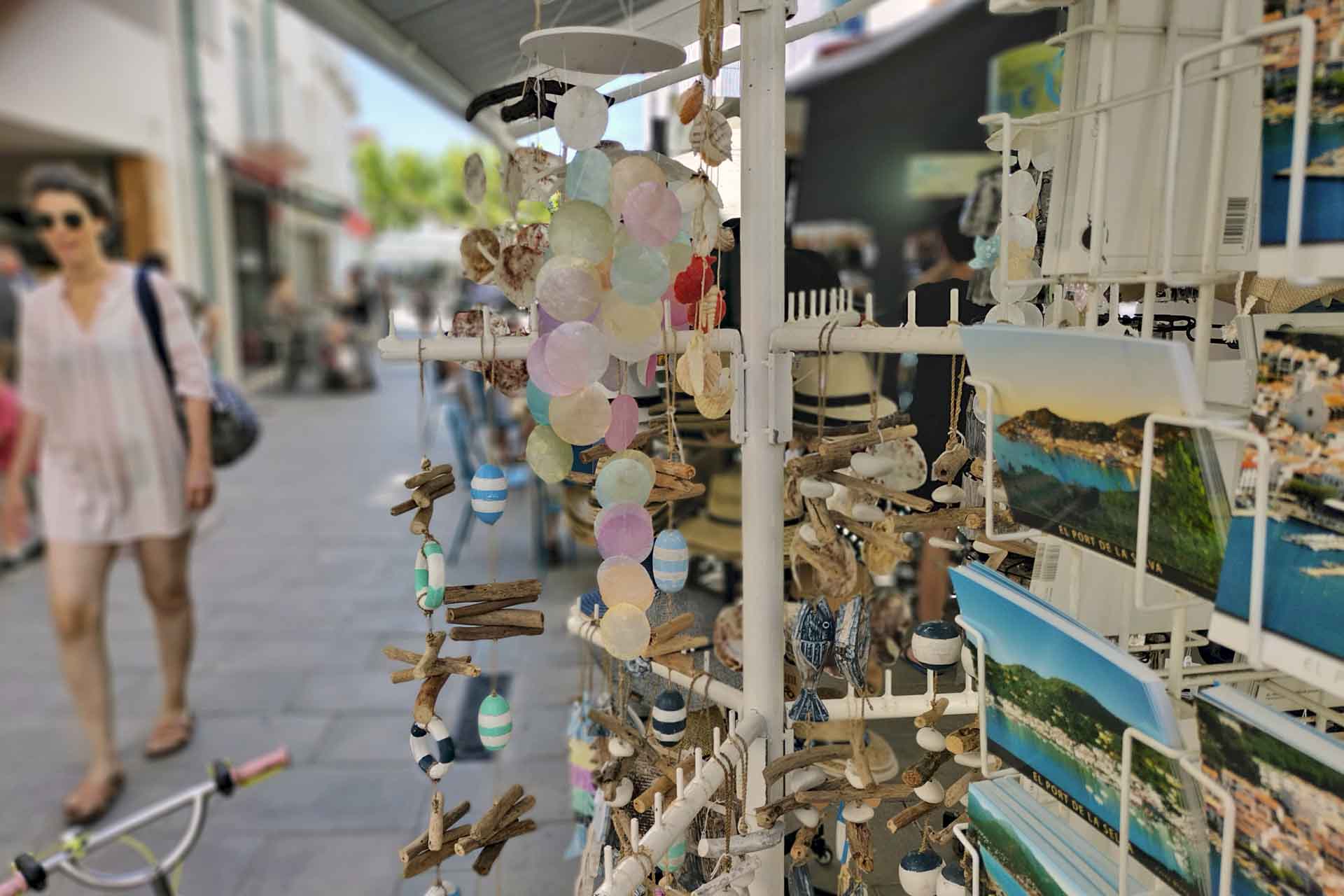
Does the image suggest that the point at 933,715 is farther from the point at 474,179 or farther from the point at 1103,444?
the point at 474,179

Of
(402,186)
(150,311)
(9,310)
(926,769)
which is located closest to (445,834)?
(926,769)

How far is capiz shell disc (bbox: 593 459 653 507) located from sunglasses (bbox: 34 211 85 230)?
234cm

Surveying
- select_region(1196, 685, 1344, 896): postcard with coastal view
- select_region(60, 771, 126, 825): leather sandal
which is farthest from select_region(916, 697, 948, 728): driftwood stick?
select_region(60, 771, 126, 825): leather sandal

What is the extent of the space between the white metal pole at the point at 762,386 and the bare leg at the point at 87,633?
2318mm

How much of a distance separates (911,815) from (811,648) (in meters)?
0.24

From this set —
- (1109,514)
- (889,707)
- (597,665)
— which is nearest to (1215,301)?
(1109,514)

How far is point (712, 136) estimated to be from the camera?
1.04m

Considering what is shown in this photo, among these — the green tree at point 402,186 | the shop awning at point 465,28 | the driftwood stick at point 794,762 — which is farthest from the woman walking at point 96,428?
the green tree at point 402,186

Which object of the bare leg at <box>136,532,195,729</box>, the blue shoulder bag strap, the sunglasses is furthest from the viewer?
the bare leg at <box>136,532,195,729</box>

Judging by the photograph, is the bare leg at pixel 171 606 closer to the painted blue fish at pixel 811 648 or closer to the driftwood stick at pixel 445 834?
the driftwood stick at pixel 445 834

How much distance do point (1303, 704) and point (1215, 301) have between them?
459 millimetres

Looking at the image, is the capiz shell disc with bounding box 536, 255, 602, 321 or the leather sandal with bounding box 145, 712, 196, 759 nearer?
the capiz shell disc with bounding box 536, 255, 602, 321

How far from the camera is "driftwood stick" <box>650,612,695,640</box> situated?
3.89 feet

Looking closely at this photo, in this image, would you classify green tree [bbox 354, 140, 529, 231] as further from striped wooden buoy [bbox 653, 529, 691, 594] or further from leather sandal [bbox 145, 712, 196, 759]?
striped wooden buoy [bbox 653, 529, 691, 594]
